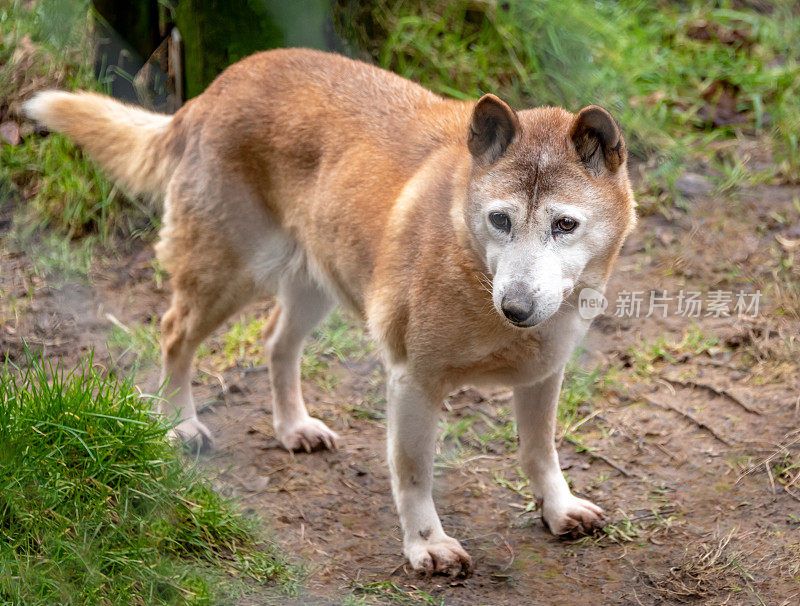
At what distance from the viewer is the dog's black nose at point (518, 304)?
7.65 ft

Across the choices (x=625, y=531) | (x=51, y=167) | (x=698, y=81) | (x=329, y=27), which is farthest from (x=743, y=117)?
(x=51, y=167)

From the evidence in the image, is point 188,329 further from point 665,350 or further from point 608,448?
point 665,350

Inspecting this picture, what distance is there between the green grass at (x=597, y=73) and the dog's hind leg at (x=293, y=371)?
182 cm

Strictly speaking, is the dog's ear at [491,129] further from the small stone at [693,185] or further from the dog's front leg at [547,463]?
the small stone at [693,185]

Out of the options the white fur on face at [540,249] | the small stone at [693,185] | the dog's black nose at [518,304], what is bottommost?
the small stone at [693,185]

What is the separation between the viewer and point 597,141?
252 cm

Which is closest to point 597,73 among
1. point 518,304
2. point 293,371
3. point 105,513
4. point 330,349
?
point 330,349

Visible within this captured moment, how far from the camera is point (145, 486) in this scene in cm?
272

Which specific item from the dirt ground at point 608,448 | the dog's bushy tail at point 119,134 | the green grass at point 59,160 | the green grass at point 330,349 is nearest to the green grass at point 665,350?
the dirt ground at point 608,448

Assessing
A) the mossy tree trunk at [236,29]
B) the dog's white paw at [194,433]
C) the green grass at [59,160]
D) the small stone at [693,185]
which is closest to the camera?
the dog's white paw at [194,433]

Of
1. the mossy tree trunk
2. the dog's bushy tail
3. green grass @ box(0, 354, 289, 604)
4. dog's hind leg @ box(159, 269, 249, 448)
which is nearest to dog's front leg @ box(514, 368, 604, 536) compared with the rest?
green grass @ box(0, 354, 289, 604)

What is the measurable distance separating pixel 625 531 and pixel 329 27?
8.96 feet

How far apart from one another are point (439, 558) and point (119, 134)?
2.05 meters

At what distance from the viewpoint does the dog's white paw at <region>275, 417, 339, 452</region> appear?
12.0 ft
